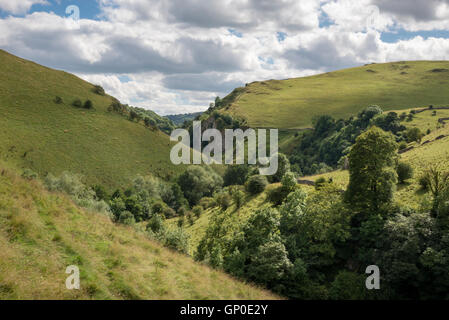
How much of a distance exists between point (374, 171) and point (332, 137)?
12996 cm

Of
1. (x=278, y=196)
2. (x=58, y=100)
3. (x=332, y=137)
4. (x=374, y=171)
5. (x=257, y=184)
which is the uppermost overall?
(x=58, y=100)

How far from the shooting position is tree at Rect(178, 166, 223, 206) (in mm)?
102062

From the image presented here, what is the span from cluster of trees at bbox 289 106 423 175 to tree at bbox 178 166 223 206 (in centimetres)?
3681

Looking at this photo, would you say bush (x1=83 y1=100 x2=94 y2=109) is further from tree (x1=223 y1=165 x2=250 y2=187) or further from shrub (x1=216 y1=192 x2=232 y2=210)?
shrub (x1=216 y1=192 x2=232 y2=210)

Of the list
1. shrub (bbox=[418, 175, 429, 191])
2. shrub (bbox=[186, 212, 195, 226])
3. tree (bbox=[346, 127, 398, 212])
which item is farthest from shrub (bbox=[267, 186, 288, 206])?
shrub (bbox=[186, 212, 195, 226])

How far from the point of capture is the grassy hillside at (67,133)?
85.6 m

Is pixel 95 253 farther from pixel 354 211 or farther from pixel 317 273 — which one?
pixel 354 211

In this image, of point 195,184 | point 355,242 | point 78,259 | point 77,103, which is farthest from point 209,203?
point 77,103

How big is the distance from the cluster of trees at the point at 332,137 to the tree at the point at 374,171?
284ft

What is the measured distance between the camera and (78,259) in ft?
41.0

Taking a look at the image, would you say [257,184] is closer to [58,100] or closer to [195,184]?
[195,184]

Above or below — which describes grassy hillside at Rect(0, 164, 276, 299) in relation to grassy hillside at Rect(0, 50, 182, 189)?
below

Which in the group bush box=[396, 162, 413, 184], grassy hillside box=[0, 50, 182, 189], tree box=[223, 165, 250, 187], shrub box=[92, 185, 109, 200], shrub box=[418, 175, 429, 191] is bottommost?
shrub box=[92, 185, 109, 200]

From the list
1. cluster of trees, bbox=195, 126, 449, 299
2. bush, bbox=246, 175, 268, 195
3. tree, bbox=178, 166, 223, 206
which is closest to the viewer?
cluster of trees, bbox=195, 126, 449, 299
